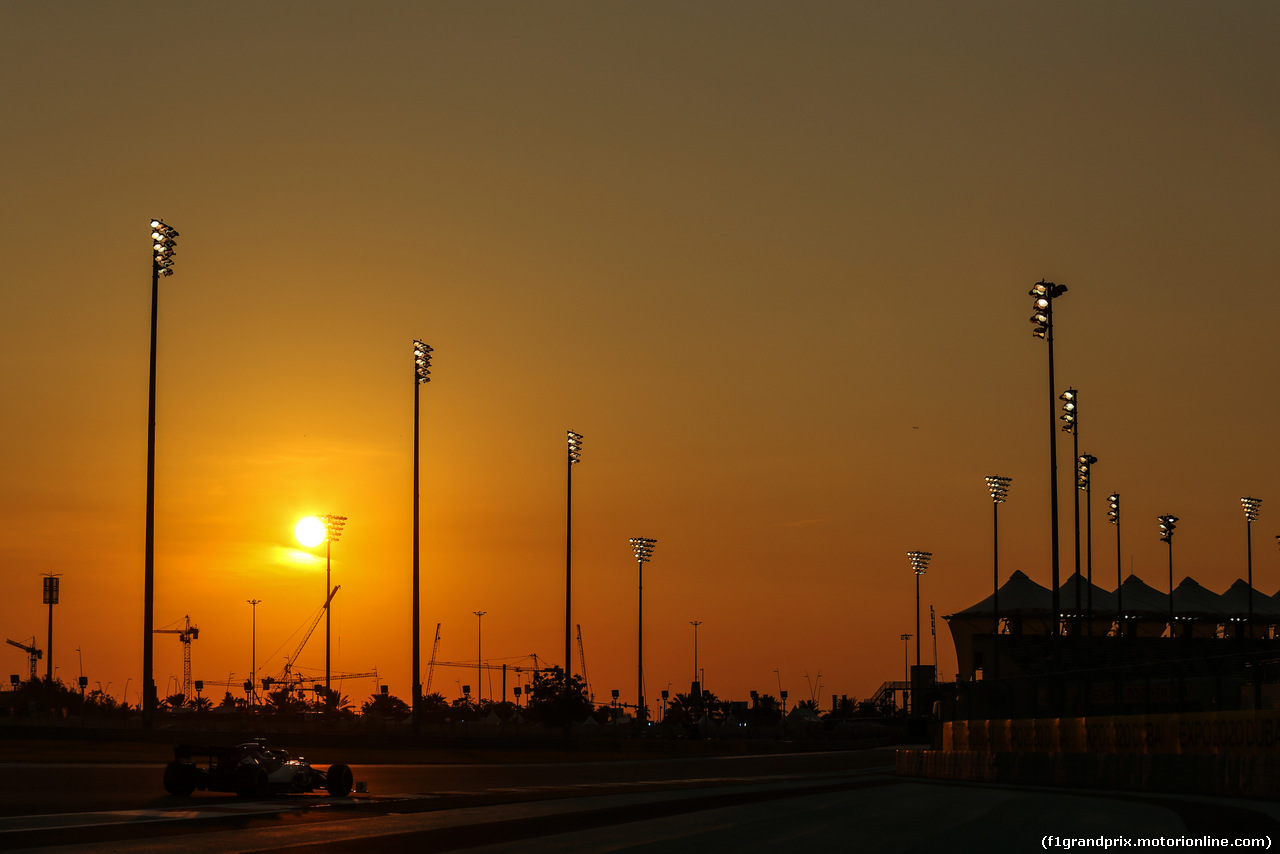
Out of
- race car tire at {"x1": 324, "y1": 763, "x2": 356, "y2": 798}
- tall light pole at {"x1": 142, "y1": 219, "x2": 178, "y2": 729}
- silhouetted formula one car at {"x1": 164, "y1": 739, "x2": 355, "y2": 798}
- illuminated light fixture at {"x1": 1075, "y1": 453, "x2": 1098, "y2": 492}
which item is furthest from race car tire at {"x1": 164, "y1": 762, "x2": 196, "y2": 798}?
illuminated light fixture at {"x1": 1075, "y1": 453, "x2": 1098, "y2": 492}

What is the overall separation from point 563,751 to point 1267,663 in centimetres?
3811

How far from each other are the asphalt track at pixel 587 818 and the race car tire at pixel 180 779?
23cm

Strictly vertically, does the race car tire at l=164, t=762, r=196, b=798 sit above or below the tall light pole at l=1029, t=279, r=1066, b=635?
below

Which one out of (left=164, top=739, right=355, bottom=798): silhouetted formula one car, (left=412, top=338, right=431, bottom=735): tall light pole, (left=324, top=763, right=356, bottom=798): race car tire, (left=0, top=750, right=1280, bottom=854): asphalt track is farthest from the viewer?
(left=412, top=338, right=431, bottom=735): tall light pole

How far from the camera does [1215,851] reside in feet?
48.9

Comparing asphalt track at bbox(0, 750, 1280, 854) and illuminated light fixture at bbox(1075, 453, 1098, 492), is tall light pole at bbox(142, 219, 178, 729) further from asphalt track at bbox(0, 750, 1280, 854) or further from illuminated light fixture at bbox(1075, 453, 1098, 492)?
illuminated light fixture at bbox(1075, 453, 1098, 492)

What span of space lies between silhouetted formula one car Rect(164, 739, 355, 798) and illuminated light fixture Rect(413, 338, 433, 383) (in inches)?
1407

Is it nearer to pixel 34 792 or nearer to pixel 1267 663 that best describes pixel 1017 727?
pixel 1267 663

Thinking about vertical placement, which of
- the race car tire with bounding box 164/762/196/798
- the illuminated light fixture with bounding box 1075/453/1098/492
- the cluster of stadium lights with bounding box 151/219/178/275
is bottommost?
the race car tire with bounding box 164/762/196/798

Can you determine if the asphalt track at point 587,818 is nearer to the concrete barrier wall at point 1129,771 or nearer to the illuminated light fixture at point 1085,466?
the concrete barrier wall at point 1129,771

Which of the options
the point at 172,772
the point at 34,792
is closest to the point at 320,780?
the point at 172,772

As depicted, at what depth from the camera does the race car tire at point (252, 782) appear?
2558 cm

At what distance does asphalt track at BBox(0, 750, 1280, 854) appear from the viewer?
1647cm

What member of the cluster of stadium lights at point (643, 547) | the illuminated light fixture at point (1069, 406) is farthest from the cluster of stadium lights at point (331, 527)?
the illuminated light fixture at point (1069, 406)
